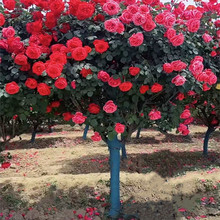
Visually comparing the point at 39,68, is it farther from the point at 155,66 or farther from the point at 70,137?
the point at 70,137

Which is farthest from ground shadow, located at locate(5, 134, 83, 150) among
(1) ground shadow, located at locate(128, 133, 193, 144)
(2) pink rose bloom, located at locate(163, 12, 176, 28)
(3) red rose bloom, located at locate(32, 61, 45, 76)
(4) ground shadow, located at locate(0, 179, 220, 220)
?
(2) pink rose bloom, located at locate(163, 12, 176, 28)

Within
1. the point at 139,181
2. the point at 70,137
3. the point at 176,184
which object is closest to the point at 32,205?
the point at 139,181

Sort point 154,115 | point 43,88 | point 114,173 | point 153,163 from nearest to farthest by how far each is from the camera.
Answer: point 43,88
point 154,115
point 114,173
point 153,163

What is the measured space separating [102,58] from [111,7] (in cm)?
78

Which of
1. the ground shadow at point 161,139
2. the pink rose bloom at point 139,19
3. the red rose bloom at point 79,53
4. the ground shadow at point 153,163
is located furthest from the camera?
the ground shadow at point 161,139

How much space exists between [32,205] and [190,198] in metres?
3.78

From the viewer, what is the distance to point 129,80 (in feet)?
16.8

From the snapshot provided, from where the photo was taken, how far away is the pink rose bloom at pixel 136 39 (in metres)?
4.65

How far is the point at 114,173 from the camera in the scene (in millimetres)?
6719

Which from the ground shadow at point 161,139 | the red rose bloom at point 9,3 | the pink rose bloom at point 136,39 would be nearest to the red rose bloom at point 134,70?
the pink rose bloom at point 136,39

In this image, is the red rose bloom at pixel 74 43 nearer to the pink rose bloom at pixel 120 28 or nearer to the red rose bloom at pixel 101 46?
the red rose bloom at pixel 101 46

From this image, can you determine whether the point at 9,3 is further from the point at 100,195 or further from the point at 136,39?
the point at 100,195

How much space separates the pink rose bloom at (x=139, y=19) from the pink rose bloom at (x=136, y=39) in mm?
197

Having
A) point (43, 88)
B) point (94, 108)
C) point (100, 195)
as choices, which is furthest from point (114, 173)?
point (43, 88)
